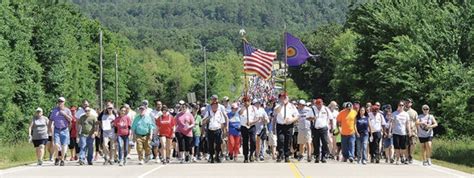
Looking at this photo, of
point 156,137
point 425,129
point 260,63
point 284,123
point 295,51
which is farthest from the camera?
point 295,51

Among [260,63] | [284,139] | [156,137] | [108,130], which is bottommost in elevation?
[284,139]

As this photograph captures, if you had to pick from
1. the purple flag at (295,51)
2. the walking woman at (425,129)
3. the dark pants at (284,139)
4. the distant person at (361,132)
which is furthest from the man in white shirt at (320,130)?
the purple flag at (295,51)

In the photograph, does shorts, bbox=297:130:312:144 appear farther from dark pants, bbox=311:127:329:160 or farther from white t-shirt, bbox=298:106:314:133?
dark pants, bbox=311:127:329:160

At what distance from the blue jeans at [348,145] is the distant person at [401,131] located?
1.24 m

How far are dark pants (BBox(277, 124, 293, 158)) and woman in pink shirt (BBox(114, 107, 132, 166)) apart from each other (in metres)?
4.31

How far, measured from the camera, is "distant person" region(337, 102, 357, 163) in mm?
27125

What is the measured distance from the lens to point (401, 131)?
2681 cm

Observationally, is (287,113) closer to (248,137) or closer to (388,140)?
(248,137)

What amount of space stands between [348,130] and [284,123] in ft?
6.30

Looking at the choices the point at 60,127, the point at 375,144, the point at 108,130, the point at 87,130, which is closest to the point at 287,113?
the point at 375,144

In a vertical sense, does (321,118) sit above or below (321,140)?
above

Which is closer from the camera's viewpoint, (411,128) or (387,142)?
(411,128)

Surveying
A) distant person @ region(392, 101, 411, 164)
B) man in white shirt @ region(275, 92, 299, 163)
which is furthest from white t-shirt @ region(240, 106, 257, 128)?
distant person @ region(392, 101, 411, 164)

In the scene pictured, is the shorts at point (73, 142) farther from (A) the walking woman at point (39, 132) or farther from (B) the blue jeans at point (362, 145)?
(B) the blue jeans at point (362, 145)
